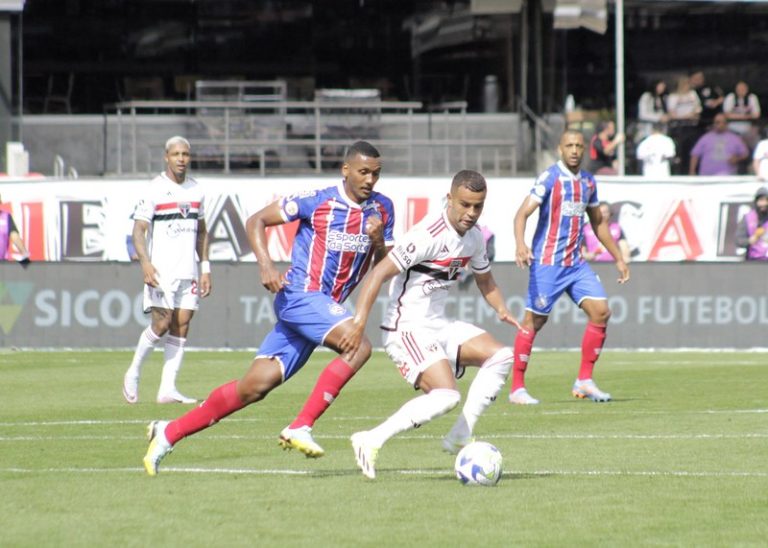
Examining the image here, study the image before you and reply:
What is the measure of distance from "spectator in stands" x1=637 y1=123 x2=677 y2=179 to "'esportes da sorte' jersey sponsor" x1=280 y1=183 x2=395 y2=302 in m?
17.4

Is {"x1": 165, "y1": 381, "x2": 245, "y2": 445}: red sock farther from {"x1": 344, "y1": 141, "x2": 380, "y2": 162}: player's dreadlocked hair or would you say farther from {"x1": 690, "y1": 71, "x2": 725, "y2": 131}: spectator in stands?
{"x1": 690, "y1": 71, "x2": 725, "y2": 131}: spectator in stands

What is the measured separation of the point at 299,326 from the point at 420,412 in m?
0.94

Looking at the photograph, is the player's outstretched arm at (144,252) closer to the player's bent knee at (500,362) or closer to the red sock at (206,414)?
the red sock at (206,414)

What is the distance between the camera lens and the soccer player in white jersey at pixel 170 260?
14141 millimetres

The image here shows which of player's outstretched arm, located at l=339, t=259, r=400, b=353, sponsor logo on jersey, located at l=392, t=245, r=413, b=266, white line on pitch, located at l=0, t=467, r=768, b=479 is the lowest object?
white line on pitch, located at l=0, t=467, r=768, b=479

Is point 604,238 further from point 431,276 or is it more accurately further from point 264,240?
point 264,240

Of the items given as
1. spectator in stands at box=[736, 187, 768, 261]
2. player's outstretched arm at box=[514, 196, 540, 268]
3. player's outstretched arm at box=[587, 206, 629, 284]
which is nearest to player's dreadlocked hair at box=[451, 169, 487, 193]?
player's outstretched arm at box=[514, 196, 540, 268]

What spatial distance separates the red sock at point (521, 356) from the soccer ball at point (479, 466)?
5523mm

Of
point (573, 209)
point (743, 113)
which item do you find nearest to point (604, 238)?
point (573, 209)

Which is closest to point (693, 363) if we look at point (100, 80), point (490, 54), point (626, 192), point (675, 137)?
point (626, 192)

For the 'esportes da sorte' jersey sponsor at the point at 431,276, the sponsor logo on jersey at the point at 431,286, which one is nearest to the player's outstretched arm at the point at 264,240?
the 'esportes da sorte' jersey sponsor at the point at 431,276

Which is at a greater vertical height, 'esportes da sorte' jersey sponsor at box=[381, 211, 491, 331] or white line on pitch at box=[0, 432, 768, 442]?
'esportes da sorte' jersey sponsor at box=[381, 211, 491, 331]

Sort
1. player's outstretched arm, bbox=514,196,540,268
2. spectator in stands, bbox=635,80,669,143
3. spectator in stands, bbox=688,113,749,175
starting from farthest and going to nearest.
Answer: spectator in stands, bbox=635,80,669,143 → spectator in stands, bbox=688,113,749,175 → player's outstretched arm, bbox=514,196,540,268

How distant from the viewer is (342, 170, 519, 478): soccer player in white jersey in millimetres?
9039
